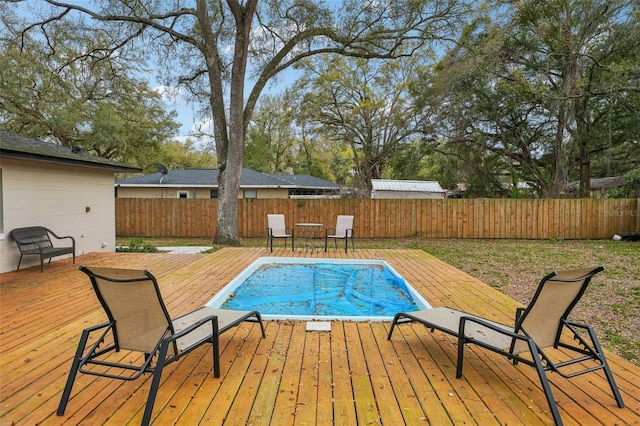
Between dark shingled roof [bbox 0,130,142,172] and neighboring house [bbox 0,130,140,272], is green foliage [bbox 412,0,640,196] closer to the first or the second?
dark shingled roof [bbox 0,130,142,172]

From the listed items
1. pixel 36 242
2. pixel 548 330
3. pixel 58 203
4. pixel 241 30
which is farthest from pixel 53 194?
pixel 548 330

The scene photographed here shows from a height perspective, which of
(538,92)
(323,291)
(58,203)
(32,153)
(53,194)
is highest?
(538,92)

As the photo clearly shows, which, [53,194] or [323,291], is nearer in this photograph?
[323,291]

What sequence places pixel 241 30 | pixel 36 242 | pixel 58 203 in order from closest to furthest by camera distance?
pixel 36 242 < pixel 58 203 < pixel 241 30

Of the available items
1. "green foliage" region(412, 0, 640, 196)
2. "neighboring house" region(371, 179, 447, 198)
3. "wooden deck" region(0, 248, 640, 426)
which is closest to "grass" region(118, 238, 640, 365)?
"wooden deck" region(0, 248, 640, 426)

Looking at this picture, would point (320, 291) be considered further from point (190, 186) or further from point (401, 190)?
point (401, 190)

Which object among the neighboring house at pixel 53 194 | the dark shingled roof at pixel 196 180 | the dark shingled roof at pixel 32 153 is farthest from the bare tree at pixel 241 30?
the dark shingled roof at pixel 196 180

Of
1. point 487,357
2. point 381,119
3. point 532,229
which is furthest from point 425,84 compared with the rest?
point 487,357

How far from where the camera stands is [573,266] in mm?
7301

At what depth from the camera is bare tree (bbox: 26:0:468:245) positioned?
9.96 m

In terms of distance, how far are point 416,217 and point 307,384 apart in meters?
11.1

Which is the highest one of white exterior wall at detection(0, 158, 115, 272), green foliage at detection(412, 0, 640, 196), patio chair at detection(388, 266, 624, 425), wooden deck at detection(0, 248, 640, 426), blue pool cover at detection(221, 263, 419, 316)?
green foliage at detection(412, 0, 640, 196)

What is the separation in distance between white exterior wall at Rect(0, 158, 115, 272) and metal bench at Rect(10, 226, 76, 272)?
127 millimetres

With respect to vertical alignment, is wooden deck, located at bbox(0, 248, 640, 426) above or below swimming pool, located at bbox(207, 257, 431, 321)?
above
